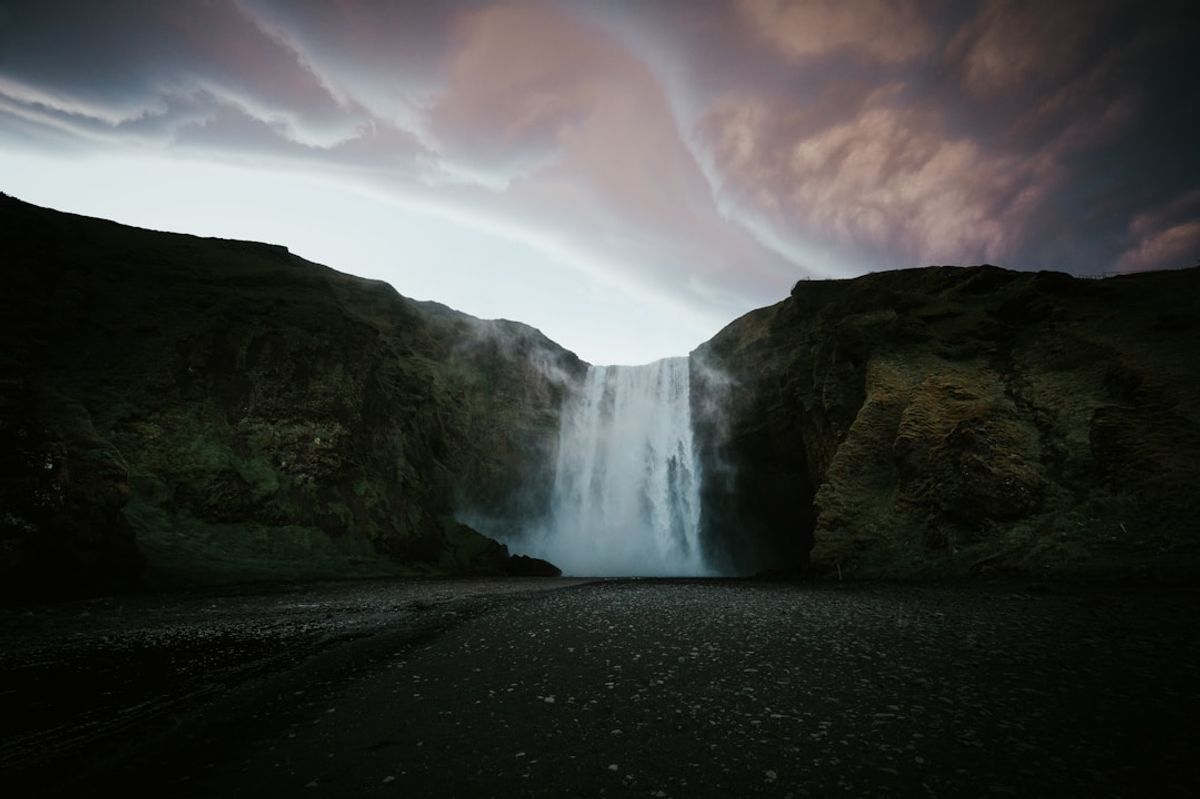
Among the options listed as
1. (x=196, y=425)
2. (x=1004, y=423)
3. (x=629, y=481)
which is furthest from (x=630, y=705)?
(x=629, y=481)

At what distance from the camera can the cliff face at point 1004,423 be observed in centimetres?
1565

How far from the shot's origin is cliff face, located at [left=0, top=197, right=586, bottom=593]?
16547 millimetres

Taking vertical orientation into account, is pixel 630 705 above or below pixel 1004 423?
below

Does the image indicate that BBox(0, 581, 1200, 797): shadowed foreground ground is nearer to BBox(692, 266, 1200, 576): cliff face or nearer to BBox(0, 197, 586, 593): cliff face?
BBox(692, 266, 1200, 576): cliff face

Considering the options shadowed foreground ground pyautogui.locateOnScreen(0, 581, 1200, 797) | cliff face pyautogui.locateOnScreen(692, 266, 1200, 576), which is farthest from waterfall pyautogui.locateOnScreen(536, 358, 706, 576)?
shadowed foreground ground pyautogui.locateOnScreen(0, 581, 1200, 797)

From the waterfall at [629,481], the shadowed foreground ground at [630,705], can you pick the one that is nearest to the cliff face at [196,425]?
the shadowed foreground ground at [630,705]

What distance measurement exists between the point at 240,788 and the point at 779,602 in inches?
518

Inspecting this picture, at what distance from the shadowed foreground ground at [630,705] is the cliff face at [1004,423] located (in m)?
5.87

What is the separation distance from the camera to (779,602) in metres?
13.8

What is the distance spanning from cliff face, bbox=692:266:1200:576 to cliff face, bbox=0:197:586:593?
24856mm

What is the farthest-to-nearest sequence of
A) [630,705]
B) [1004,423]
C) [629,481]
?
[629,481] → [1004,423] → [630,705]

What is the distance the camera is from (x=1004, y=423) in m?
20.5

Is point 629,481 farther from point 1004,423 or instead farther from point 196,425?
point 196,425

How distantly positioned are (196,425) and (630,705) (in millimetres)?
31412
